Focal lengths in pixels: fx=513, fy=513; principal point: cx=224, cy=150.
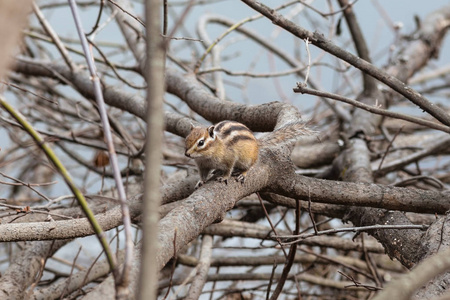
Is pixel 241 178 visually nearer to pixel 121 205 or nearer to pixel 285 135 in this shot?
pixel 285 135

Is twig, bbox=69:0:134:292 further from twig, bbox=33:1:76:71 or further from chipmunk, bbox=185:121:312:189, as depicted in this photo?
twig, bbox=33:1:76:71

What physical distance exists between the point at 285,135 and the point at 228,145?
0.94 feet

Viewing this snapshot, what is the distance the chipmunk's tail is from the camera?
231cm

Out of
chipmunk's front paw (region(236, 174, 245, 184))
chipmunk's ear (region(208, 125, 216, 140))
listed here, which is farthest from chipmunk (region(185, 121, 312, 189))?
chipmunk's front paw (region(236, 174, 245, 184))

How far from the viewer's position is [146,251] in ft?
2.63

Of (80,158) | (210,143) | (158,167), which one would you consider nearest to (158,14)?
(158,167)

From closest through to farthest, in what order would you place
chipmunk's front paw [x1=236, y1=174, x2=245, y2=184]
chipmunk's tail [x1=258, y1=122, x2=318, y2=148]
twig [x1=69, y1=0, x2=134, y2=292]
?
twig [x1=69, y1=0, x2=134, y2=292] → chipmunk's front paw [x1=236, y1=174, x2=245, y2=184] → chipmunk's tail [x1=258, y1=122, x2=318, y2=148]

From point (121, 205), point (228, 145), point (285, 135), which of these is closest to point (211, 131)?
point (228, 145)

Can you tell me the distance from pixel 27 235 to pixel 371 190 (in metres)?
1.42

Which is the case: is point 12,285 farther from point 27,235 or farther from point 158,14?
point 158,14

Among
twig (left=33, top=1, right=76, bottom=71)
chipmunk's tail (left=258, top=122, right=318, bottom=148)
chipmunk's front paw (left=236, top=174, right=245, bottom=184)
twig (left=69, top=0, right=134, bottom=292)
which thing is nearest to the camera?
twig (left=69, top=0, right=134, bottom=292)

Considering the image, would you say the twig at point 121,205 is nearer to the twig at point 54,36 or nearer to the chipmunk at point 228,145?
the chipmunk at point 228,145

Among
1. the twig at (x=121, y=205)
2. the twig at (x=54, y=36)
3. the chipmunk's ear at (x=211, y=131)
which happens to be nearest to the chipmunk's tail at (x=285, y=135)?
the chipmunk's ear at (x=211, y=131)

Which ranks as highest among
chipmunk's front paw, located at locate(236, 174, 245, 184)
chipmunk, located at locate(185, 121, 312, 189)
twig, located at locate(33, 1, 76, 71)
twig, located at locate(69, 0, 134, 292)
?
twig, located at locate(33, 1, 76, 71)
